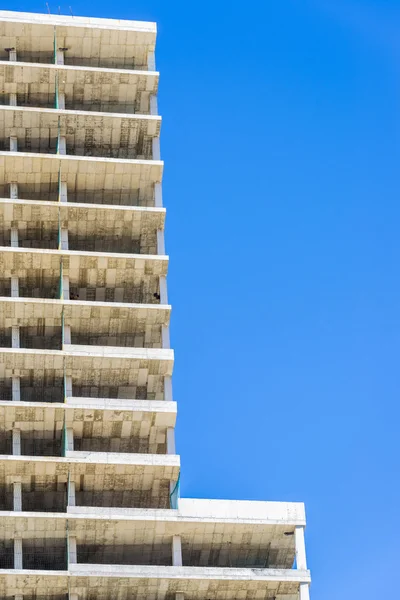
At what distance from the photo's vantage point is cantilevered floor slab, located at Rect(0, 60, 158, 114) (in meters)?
127

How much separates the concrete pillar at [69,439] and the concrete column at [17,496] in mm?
3794

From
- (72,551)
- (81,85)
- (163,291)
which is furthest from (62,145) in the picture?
(72,551)

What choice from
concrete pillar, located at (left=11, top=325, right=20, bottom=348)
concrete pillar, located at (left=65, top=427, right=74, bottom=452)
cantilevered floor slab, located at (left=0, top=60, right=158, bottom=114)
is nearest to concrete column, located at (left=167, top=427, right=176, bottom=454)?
concrete pillar, located at (left=65, top=427, right=74, bottom=452)

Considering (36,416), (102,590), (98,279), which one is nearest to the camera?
(102,590)

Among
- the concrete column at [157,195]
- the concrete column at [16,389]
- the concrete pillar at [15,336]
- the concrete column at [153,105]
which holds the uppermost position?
the concrete column at [153,105]

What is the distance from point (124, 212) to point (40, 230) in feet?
19.2

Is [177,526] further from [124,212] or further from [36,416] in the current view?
[124,212]

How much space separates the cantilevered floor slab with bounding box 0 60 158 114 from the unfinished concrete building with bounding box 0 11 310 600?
0.33 feet

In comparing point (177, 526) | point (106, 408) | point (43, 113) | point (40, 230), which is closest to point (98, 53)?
point (43, 113)

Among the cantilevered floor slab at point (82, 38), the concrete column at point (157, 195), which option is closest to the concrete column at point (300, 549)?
the concrete column at point (157, 195)

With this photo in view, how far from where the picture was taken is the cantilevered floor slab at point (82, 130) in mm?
125438

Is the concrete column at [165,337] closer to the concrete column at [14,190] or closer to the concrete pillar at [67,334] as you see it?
the concrete pillar at [67,334]

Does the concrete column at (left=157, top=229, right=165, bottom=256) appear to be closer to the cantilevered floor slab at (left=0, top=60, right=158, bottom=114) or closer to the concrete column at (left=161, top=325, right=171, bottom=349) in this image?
the concrete column at (left=161, top=325, right=171, bottom=349)

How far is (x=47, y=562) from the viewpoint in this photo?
10862 cm
